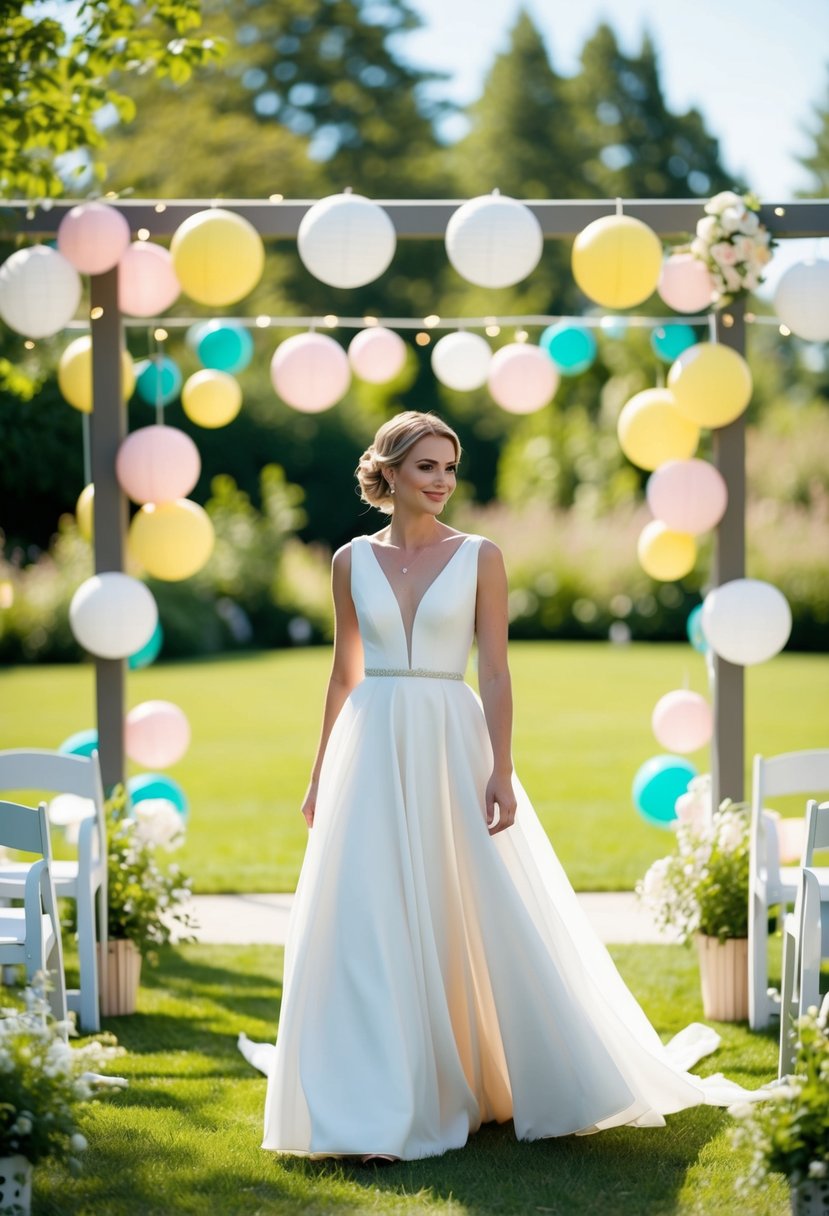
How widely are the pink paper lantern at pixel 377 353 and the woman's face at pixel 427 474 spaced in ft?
8.31

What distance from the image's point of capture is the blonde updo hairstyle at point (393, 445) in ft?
12.5

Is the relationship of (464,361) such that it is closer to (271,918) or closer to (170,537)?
(170,537)

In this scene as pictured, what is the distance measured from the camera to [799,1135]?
9.19 ft

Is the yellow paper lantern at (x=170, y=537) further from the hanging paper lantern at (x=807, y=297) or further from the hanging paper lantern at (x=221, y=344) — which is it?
the hanging paper lantern at (x=807, y=297)

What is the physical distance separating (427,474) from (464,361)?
2609 millimetres

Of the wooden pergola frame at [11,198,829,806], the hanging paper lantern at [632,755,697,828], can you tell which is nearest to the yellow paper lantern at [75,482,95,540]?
the wooden pergola frame at [11,198,829,806]

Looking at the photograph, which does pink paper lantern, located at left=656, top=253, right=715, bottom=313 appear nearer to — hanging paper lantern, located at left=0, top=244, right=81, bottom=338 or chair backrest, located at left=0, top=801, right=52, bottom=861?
hanging paper lantern, located at left=0, top=244, right=81, bottom=338

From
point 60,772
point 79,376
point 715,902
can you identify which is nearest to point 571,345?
point 79,376

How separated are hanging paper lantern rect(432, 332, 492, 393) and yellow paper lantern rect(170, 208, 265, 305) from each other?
1.13m

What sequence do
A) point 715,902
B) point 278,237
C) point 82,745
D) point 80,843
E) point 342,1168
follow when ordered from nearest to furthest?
point 342,1168 < point 80,843 < point 715,902 < point 278,237 < point 82,745

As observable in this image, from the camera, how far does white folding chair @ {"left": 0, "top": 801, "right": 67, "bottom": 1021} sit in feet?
12.0

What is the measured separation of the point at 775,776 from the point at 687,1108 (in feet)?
3.49

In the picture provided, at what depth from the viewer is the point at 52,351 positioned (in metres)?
12.3

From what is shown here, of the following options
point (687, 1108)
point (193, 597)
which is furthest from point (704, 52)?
point (687, 1108)
